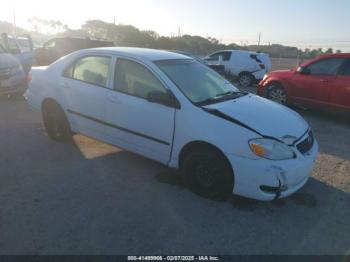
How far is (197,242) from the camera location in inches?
121

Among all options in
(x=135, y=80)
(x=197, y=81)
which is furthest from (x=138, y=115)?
(x=197, y=81)

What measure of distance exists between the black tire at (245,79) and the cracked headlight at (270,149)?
11.3 meters

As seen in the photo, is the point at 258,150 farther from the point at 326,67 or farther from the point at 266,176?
the point at 326,67

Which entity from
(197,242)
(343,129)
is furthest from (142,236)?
(343,129)

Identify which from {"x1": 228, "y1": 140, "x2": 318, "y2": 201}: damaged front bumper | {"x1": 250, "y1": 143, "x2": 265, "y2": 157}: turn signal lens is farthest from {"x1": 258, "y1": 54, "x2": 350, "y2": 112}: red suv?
{"x1": 250, "y1": 143, "x2": 265, "y2": 157}: turn signal lens

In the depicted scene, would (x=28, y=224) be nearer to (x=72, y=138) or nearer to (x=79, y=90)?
(x=79, y=90)

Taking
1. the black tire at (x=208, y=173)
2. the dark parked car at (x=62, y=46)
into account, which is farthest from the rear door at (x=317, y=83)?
the dark parked car at (x=62, y=46)

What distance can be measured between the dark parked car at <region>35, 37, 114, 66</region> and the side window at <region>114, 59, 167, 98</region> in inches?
416

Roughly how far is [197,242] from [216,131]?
3.87 ft

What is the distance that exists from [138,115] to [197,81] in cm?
92

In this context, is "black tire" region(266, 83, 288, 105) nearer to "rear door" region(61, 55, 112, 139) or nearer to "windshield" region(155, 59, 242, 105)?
"windshield" region(155, 59, 242, 105)

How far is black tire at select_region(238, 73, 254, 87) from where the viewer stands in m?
14.4

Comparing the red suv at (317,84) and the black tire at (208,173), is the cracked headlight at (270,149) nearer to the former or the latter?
the black tire at (208,173)

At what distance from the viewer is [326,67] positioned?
26.3 feet
